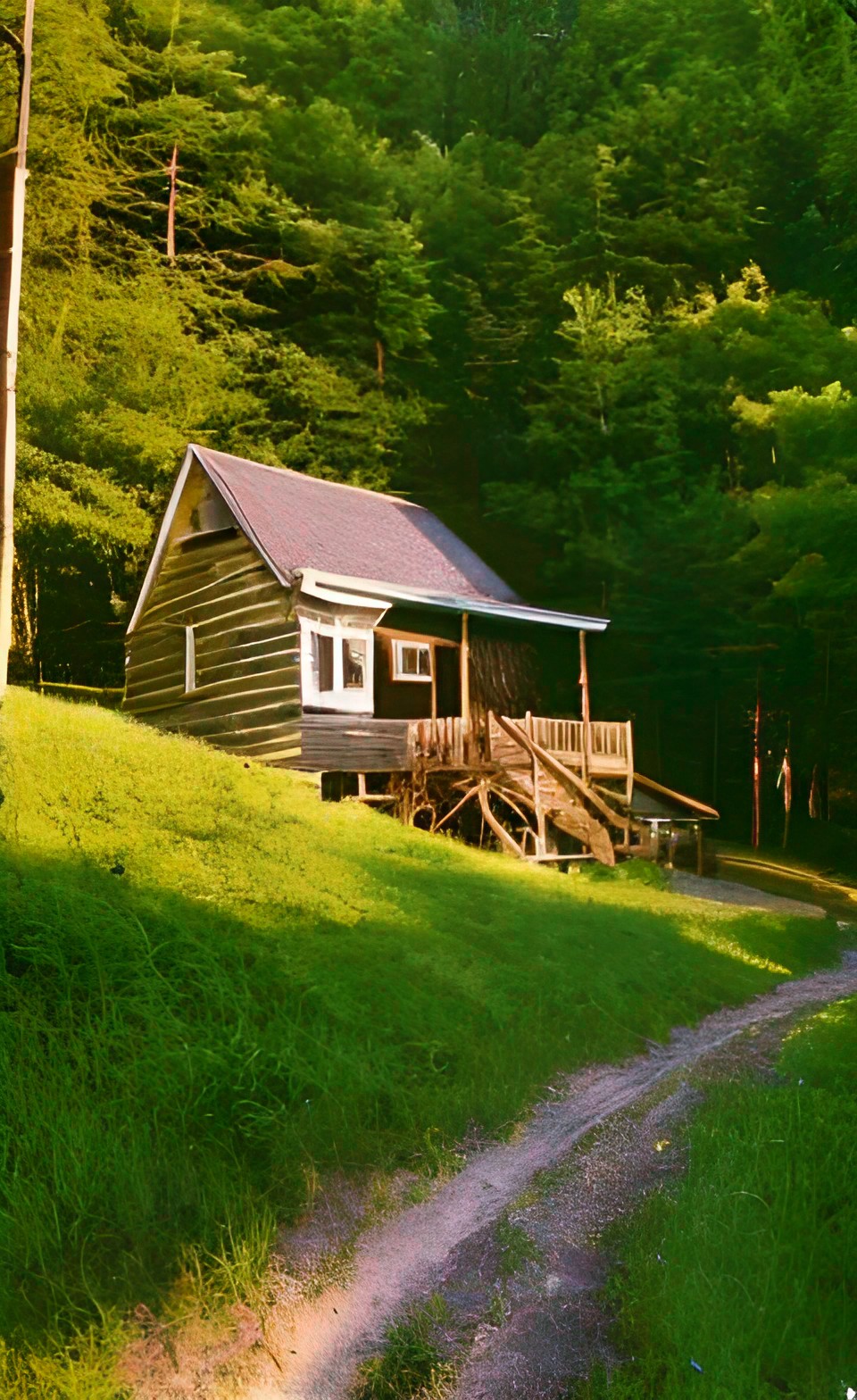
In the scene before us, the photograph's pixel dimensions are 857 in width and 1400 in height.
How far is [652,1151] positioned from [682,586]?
28.5 ft

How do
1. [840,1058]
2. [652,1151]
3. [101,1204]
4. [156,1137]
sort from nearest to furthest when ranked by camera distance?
[101,1204] < [156,1137] < [652,1151] < [840,1058]

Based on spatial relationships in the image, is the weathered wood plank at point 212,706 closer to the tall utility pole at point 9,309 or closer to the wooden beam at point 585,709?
the wooden beam at point 585,709

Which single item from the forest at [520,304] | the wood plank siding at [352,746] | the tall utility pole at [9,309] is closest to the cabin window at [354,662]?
the wood plank siding at [352,746]

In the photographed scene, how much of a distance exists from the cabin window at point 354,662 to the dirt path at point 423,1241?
7.71 m

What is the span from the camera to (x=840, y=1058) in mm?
6320

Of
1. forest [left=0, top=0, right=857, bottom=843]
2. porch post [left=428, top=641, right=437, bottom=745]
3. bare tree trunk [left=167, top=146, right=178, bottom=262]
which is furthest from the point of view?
porch post [left=428, top=641, right=437, bottom=745]

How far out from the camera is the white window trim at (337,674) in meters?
13.0

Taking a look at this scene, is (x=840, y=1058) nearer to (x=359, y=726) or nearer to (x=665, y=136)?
(x=359, y=726)

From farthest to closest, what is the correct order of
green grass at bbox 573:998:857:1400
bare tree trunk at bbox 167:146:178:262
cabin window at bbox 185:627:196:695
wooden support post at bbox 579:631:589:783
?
cabin window at bbox 185:627:196:695, wooden support post at bbox 579:631:589:783, bare tree trunk at bbox 167:146:178:262, green grass at bbox 573:998:857:1400

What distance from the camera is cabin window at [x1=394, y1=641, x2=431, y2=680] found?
14781 millimetres

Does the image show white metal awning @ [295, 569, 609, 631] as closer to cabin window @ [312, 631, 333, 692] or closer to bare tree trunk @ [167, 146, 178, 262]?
cabin window @ [312, 631, 333, 692]

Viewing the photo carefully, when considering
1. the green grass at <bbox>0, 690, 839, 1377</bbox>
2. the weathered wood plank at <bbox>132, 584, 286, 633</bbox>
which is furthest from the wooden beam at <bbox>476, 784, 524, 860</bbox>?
the weathered wood plank at <bbox>132, 584, 286, 633</bbox>

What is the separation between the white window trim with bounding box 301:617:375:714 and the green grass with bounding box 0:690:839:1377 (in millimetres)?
3936

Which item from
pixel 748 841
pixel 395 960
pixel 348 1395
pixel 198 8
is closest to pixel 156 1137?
pixel 348 1395
